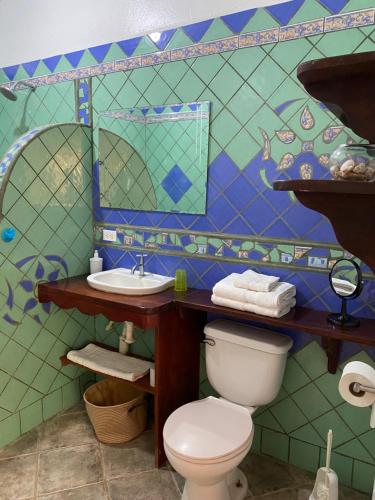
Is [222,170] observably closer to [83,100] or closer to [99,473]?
[83,100]

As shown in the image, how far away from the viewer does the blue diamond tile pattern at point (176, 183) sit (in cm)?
210

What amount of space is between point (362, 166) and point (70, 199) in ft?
5.83

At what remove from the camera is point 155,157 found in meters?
2.18

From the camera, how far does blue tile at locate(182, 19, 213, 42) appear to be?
1.92 meters

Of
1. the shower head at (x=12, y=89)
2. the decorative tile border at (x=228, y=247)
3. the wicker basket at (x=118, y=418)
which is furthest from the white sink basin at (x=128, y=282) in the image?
the shower head at (x=12, y=89)

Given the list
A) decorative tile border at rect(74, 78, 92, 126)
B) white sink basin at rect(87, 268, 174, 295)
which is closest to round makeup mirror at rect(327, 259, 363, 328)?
white sink basin at rect(87, 268, 174, 295)

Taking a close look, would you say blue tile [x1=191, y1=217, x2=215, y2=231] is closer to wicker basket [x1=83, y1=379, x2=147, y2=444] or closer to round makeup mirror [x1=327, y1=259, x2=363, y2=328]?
round makeup mirror [x1=327, y1=259, x2=363, y2=328]

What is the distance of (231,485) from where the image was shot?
1.81 m

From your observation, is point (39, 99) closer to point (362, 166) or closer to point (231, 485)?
point (362, 166)

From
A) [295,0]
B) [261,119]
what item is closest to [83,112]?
[261,119]

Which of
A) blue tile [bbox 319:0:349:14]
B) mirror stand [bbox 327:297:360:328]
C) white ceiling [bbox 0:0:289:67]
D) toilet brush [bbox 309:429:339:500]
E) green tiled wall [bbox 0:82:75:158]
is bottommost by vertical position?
toilet brush [bbox 309:429:339:500]

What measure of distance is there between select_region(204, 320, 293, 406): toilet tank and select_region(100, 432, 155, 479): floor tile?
569mm

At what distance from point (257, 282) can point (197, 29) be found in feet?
4.40

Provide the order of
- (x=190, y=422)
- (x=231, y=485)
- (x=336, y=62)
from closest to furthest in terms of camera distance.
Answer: (x=336, y=62) < (x=190, y=422) < (x=231, y=485)
